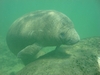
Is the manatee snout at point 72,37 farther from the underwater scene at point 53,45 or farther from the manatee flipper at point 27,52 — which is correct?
the manatee flipper at point 27,52

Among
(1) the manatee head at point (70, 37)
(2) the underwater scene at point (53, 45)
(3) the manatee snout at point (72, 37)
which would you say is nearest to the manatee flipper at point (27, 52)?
(2) the underwater scene at point (53, 45)

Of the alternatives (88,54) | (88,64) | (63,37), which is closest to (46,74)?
(88,64)

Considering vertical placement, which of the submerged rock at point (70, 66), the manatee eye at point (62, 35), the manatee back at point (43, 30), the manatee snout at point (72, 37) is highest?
the manatee back at point (43, 30)

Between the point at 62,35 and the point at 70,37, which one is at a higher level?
the point at 62,35

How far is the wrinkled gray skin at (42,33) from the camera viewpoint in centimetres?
779

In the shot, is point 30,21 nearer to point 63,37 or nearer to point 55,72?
point 63,37

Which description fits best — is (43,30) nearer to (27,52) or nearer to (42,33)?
(42,33)

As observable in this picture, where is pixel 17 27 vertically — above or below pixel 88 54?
above

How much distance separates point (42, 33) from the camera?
27.7ft

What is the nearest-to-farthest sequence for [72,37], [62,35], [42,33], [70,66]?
[70,66], [72,37], [62,35], [42,33]

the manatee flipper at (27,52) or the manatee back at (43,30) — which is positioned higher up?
the manatee back at (43,30)

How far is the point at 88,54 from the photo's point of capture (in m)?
6.80

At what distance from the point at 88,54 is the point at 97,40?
2.36 m

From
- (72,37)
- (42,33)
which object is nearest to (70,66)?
(72,37)
